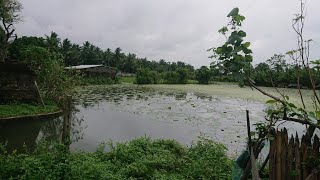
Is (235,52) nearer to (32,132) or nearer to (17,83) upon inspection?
(32,132)

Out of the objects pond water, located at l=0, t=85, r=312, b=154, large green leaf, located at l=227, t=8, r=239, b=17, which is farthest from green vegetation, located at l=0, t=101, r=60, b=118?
large green leaf, located at l=227, t=8, r=239, b=17

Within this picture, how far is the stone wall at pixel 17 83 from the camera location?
1280 cm

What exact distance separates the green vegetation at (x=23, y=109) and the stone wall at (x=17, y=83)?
55cm

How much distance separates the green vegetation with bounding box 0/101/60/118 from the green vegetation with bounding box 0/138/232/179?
6.77 meters

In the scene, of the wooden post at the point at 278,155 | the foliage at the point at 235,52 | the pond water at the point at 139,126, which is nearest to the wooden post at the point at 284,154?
the wooden post at the point at 278,155

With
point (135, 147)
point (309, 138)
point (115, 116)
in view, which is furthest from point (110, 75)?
point (309, 138)

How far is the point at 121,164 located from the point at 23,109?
8.49 meters

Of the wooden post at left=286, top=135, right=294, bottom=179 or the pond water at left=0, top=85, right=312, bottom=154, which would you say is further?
→ the pond water at left=0, top=85, right=312, bottom=154

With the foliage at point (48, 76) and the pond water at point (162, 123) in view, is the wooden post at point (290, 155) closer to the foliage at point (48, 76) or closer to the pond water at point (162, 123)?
the pond water at point (162, 123)

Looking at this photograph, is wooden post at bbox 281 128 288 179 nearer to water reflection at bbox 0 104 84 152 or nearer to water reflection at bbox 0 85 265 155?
water reflection at bbox 0 85 265 155

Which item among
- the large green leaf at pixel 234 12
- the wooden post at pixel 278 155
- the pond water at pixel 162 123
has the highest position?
the large green leaf at pixel 234 12

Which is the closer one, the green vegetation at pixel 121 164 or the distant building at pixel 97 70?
the green vegetation at pixel 121 164

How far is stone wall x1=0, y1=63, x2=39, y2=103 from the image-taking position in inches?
504

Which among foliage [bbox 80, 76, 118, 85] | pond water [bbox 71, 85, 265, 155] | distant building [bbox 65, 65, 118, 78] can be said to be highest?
distant building [bbox 65, 65, 118, 78]
